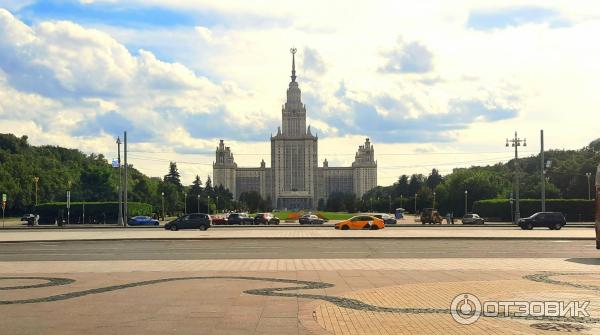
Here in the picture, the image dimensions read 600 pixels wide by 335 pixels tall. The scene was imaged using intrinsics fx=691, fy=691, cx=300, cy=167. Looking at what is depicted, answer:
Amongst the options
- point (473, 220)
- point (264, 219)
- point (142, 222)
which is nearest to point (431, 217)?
point (473, 220)

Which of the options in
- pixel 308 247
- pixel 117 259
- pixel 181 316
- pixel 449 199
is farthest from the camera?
Answer: pixel 449 199

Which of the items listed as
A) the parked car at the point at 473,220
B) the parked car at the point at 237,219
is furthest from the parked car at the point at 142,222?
the parked car at the point at 473,220

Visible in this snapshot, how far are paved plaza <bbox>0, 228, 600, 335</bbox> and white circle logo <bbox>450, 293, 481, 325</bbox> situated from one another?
0.16 m

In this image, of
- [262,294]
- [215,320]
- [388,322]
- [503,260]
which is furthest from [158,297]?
[503,260]

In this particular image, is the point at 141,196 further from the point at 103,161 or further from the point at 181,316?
the point at 181,316

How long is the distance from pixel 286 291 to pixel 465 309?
176 inches

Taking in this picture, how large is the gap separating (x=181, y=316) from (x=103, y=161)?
497 feet

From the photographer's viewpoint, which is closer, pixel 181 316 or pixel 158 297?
pixel 181 316

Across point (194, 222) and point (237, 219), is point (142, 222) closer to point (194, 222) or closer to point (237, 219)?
point (237, 219)

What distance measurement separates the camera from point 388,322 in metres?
11.6

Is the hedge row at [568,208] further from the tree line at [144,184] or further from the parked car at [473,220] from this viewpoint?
the tree line at [144,184]

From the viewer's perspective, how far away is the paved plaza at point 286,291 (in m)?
11.4

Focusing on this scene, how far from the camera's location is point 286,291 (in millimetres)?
15734

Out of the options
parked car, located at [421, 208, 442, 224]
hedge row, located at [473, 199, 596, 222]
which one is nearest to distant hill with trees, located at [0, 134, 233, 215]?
parked car, located at [421, 208, 442, 224]
